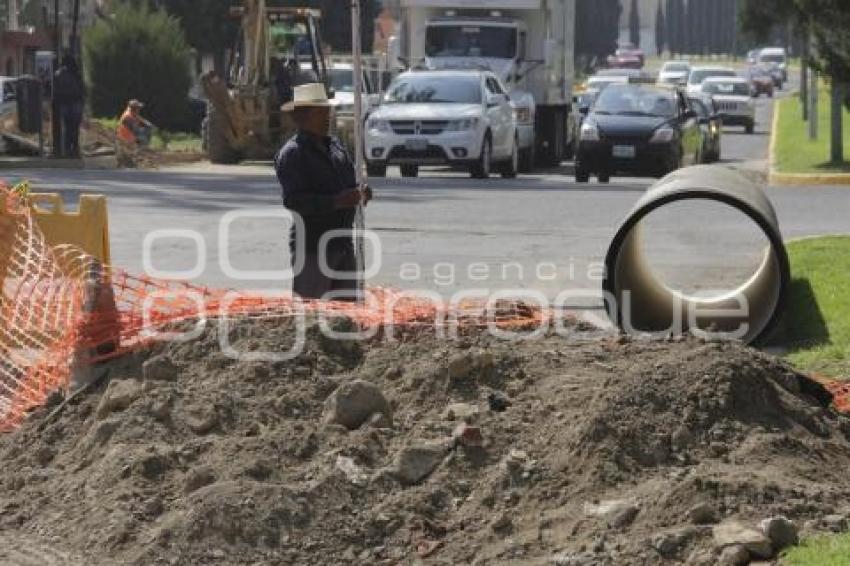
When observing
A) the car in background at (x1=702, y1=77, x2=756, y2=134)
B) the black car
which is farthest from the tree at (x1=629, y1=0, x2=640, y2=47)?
the black car

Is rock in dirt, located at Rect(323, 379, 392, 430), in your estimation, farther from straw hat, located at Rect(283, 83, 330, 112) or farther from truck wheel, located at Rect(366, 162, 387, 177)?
truck wheel, located at Rect(366, 162, 387, 177)

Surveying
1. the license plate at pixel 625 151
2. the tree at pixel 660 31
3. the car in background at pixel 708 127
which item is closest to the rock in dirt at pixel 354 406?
the license plate at pixel 625 151

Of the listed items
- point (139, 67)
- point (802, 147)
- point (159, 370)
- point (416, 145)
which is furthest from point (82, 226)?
point (139, 67)

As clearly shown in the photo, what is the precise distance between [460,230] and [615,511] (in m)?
13.6

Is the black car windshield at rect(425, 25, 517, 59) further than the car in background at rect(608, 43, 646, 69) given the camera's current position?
No

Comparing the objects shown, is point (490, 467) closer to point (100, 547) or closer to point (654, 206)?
point (100, 547)

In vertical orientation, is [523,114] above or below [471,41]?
below

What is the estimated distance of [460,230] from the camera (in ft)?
69.1

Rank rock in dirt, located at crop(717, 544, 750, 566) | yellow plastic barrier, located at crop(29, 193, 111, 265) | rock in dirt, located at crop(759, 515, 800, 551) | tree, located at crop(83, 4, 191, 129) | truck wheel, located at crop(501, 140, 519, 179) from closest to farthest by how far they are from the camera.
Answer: rock in dirt, located at crop(717, 544, 750, 566) < rock in dirt, located at crop(759, 515, 800, 551) < yellow plastic barrier, located at crop(29, 193, 111, 265) < truck wheel, located at crop(501, 140, 519, 179) < tree, located at crop(83, 4, 191, 129)

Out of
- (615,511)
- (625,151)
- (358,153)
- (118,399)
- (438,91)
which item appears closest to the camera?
(615,511)

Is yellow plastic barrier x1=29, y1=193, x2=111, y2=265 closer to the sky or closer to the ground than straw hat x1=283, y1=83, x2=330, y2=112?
closer to the ground

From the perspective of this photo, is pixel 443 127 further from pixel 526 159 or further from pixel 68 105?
pixel 68 105

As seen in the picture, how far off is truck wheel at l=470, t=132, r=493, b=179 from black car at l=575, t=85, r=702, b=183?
158 centimetres

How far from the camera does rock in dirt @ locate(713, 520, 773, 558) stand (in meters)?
7.04
